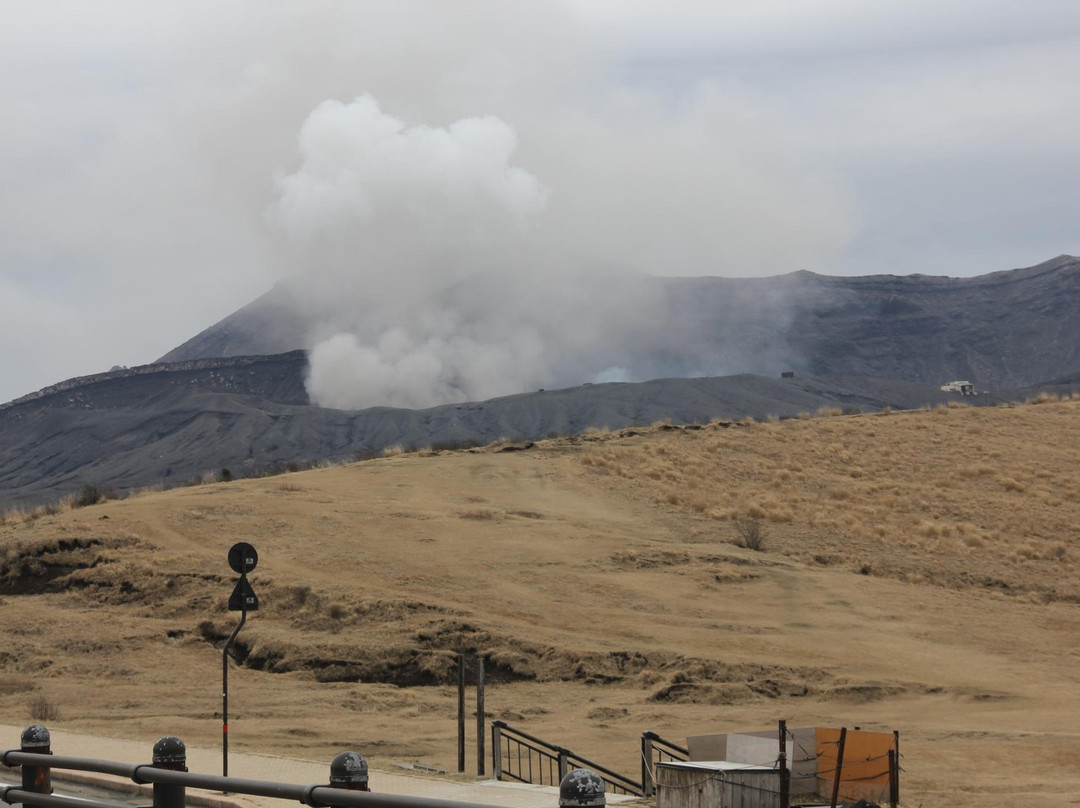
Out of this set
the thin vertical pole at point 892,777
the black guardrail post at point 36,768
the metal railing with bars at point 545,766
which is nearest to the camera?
the black guardrail post at point 36,768

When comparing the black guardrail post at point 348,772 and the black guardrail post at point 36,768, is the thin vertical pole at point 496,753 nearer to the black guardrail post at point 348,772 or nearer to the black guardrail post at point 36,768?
the black guardrail post at point 36,768

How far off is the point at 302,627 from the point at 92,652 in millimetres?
4459

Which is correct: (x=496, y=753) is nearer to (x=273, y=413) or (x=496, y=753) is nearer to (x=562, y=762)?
(x=562, y=762)

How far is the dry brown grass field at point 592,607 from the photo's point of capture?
74.1 ft

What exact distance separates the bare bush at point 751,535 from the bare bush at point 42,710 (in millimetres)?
20677

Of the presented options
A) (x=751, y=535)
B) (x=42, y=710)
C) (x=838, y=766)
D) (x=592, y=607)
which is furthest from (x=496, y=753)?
(x=751, y=535)

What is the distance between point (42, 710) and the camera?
73.6ft

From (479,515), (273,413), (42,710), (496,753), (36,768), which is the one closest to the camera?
(36,768)

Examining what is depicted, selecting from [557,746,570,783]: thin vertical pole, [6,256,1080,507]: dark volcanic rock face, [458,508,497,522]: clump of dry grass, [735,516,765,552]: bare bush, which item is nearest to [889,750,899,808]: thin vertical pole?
[557,746,570,783]: thin vertical pole

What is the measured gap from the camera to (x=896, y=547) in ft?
129

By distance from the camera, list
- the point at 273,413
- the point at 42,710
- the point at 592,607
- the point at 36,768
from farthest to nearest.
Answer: the point at 273,413 < the point at 592,607 < the point at 42,710 < the point at 36,768

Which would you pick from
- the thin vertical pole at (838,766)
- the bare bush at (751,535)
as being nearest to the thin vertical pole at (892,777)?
the thin vertical pole at (838,766)

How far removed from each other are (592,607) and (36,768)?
998 inches

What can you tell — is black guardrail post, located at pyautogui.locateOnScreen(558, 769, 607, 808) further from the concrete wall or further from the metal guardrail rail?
the concrete wall
